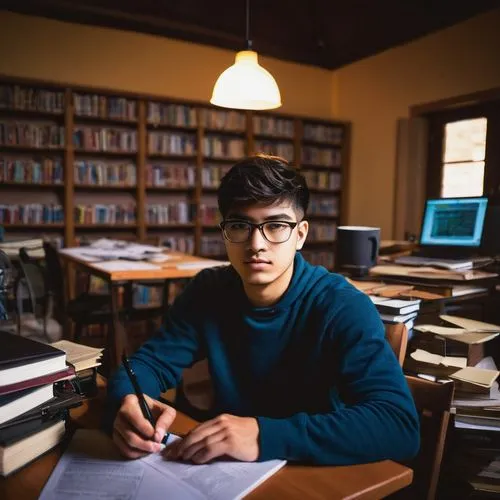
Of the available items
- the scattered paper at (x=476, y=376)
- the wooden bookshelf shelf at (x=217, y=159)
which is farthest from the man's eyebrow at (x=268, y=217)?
the wooden bookshelf shelf at (x=217, y=159)

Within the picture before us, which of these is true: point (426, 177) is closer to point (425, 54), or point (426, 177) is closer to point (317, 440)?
point (425, 54)

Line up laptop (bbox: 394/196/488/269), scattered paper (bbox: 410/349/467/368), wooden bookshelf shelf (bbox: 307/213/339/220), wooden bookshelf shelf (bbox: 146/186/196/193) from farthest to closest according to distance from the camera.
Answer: wooden bookshelf shelf (bbox: 307/213/339/220)
wooden bookshelf shelf (bbox: 146/186/196/193)
laptop (bbox: 394/196/488/269)
scattered paper (bbox: 410/349/467/368)

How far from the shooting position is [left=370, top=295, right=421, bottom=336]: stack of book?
5.23 ft

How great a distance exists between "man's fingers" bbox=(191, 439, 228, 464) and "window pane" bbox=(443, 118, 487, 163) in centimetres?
459

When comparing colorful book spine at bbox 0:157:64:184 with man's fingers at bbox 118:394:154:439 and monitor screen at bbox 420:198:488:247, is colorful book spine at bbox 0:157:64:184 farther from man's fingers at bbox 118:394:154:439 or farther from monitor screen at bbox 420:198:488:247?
man's fingers at bbox 118:394:154:439

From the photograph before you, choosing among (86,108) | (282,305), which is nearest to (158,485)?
(282,305)

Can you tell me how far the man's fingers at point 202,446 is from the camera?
0.74 metres

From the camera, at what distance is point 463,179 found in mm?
4781

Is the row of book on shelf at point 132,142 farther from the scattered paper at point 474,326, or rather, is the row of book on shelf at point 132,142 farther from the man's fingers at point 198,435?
the man's fingers at point 198,435

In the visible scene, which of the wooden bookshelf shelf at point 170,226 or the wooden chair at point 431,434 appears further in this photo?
the wooden bookshelf shelf at point 170,226

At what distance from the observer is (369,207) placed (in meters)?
5.91

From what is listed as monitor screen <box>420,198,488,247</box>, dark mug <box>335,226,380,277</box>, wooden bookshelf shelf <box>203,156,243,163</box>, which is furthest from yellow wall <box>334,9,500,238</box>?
dark mug <box>335,226,380,277</box>

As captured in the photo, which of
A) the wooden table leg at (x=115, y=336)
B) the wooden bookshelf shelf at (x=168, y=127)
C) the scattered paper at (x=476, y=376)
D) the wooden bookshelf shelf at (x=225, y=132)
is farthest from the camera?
the wooden bookshelf shelf at (x=225, y=132)

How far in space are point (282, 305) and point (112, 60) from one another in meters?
4.71
